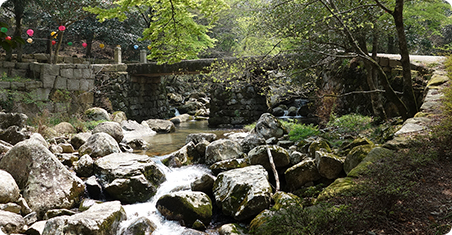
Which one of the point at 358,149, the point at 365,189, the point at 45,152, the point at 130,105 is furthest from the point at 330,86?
the point at 130,105

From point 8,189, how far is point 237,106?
1043cm

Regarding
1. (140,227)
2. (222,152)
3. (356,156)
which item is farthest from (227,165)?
(356,156)

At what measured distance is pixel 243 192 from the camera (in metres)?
5.01

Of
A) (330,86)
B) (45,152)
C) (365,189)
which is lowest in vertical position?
(45,152)

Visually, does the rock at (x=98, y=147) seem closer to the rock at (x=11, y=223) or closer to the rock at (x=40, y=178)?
the rock at (x=40, y=178)

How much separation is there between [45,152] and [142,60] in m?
11.9

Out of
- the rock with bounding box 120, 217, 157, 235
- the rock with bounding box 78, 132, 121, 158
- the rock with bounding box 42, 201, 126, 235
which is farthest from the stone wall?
the rock with bounding box 42, 201, 126, 235

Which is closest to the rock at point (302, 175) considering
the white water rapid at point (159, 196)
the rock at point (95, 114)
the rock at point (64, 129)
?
the white water rapid at point (159, 196)

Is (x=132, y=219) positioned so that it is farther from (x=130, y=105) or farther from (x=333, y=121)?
(x=130, y=105)

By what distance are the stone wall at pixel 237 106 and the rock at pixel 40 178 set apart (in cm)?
917

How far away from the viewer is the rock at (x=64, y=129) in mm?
9373

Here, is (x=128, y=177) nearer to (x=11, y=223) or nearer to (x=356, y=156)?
(x=11, y=223)

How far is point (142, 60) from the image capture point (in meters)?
16.7

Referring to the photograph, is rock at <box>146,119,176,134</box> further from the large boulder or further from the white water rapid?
the large boulder
